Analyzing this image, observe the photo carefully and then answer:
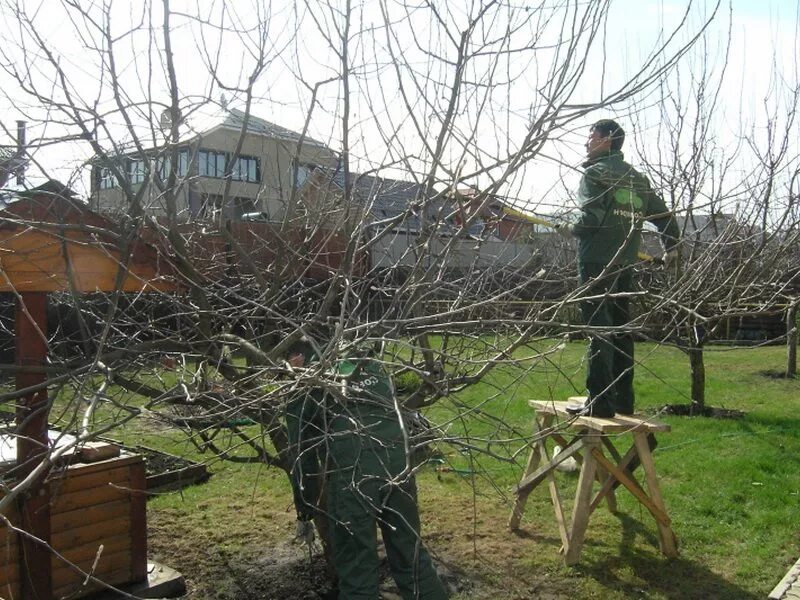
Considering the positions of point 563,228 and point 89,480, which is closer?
point 89,480

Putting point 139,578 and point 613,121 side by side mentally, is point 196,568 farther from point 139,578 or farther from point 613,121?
point 613,121

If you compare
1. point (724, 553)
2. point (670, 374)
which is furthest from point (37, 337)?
point (670, 374)

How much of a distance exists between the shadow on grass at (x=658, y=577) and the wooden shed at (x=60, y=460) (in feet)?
8.51

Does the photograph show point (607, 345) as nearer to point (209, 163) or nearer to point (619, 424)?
point (619, 424)

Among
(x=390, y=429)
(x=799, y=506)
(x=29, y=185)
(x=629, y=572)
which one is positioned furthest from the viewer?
(x=799, y=506)

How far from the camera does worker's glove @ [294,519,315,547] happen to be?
4255mm

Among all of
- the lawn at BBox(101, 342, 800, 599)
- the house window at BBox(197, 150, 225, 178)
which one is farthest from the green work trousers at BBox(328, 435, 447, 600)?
the house window at BBox(197, 150, 225, 178)

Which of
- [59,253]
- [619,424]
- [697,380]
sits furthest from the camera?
[697,380]

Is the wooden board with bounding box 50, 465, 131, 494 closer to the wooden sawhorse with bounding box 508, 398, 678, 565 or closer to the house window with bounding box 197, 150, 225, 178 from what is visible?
the house window with bounding box 197, 150, 225, 178

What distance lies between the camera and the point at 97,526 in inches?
162

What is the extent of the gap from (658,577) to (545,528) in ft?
3.09

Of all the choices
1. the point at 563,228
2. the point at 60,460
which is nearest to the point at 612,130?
the point at 563,228

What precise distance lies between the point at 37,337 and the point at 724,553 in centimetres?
399

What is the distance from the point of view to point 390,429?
3.63 m
